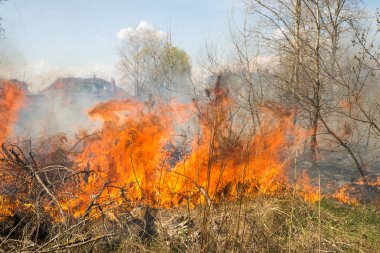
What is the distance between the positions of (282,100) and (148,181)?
673cm

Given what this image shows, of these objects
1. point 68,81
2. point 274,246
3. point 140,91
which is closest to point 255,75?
point 68,81

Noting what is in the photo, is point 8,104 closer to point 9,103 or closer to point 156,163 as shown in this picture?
point 9,103

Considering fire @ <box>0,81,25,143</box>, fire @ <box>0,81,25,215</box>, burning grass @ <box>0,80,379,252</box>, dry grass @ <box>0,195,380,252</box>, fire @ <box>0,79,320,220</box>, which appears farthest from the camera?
fire @ <box>0,81,25,143</box>

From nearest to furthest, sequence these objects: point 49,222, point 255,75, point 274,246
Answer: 1. point 274,246
2. point 49,222
3. point 255,75

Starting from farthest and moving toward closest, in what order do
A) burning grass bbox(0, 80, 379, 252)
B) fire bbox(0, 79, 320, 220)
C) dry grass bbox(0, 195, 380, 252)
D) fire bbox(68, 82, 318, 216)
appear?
fire bbox(68, 82, 318, 216)
fire bbox(0, 79, 320, 220)
burning grass bbox(0, 80, 379, 252)
dry grass bbox(0, 195, 380, 252)

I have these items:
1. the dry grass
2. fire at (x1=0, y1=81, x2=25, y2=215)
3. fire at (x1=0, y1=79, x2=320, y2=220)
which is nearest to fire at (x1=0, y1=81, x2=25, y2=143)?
fire at (x1=0, y1=81, x2=25, y2=215)

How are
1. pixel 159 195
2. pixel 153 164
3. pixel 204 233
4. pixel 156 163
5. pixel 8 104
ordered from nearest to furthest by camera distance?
pixel 204 233
pixel 159 195
pixel 153 164
pixel 156 163
pixel 8 104

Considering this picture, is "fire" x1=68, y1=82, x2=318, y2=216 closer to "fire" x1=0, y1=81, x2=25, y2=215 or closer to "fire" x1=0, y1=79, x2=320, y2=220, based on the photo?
"fire" x1=0, y1=79, x2=320, y2=220

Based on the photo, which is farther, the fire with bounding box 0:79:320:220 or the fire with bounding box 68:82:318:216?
the fire with bounding box 68:82:318:216

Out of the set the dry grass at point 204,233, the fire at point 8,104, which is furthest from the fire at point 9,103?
the dry grass at point 204,233

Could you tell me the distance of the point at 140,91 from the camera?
1350 inches

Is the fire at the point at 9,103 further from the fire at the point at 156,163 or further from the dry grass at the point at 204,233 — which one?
the dry grass at the point at 204,233

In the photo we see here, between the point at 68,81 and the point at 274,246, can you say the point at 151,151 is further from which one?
the point at 68,81

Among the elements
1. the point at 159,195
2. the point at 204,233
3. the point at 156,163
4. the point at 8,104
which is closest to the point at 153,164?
the point at 156,163
